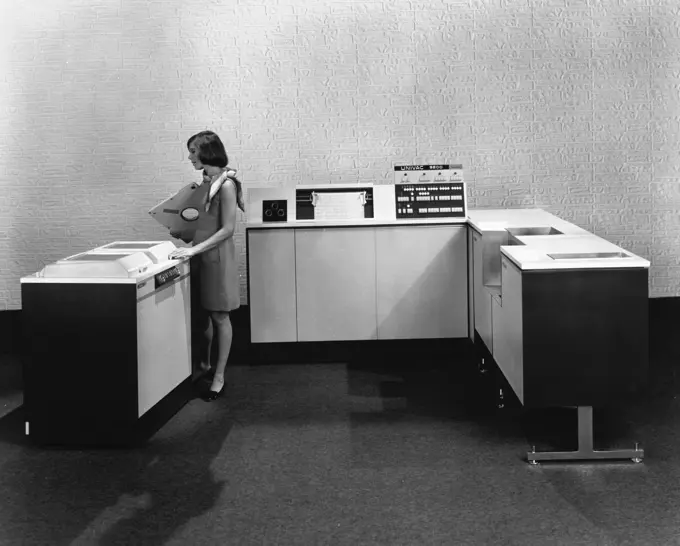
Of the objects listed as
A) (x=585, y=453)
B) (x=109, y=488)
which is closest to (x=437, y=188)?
(x=585, y=453)

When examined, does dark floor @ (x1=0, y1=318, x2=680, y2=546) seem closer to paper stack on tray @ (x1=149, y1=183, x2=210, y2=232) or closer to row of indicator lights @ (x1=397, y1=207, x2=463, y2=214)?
paper stack on tray @ (x1=149, y1=183, x2=210, y2=232)

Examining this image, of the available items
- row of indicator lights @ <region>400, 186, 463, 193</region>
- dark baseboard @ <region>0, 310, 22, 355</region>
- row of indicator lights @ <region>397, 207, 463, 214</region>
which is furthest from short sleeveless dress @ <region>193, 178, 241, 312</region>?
dark baseboard @ <region>0, 310, 22, 355</region>

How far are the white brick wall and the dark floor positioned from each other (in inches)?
98.9

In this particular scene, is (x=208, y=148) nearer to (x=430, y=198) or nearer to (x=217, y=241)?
(x=217, y=241)

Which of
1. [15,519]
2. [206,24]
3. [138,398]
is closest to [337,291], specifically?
[138,398]

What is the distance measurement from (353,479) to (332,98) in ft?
13.7

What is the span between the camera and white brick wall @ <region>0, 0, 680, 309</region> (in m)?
7.46

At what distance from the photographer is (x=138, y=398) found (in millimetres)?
4523

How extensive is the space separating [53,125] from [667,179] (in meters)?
5.18

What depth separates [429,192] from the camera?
6480 mm

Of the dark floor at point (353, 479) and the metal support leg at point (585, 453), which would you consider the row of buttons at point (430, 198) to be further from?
the metal support leg at point (585, 453)

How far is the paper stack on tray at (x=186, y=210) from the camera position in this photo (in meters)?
5.47

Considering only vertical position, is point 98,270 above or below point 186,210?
below

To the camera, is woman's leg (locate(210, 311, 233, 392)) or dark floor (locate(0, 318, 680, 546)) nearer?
dark floor (locate(0, 318, 680, 546))
